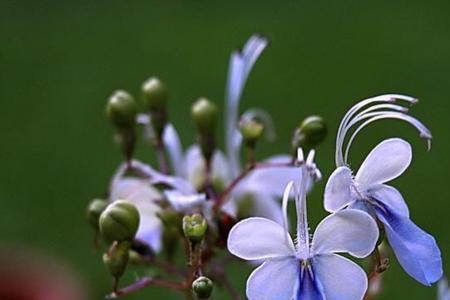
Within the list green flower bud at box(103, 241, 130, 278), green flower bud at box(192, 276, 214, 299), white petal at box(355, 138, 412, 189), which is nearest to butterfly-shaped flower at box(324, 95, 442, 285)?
white petal at box(355, 138, 412, 189)

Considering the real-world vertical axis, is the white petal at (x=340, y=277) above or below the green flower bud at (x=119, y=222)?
below

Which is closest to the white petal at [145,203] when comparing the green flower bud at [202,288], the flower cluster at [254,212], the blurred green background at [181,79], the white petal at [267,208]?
the flower cluster at [254,212]

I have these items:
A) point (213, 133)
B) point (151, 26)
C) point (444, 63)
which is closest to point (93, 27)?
point (151, 26)

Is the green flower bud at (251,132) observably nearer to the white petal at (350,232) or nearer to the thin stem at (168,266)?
the thin stem at (168,266)

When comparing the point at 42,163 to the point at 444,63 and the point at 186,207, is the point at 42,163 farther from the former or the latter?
the point at 186,207

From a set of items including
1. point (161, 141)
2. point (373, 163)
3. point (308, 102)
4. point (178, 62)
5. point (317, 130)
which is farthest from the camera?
point (178, 62)

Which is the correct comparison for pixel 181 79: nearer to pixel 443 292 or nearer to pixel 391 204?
pixel 443 292

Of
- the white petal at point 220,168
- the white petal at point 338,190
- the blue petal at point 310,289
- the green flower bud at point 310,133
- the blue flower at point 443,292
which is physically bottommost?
the blue flower at point 443,292
